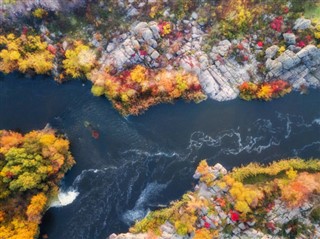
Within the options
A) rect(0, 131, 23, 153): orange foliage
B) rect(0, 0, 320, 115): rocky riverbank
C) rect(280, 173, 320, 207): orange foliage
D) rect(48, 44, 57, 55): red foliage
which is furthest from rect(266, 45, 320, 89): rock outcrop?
rect(0, 131, 23, 153): orange foliage

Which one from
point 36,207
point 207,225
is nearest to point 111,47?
point 36,207

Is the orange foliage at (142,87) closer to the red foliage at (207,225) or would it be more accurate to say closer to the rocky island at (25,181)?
the rocky island at (25,181)

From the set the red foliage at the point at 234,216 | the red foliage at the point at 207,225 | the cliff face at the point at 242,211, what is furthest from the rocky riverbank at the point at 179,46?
the red foliage at the point at 207,225

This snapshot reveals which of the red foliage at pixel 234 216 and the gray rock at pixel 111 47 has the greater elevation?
the gray rock at pixel 111 47

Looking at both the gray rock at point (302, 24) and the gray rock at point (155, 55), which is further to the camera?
the gray rock at point (155, 55)

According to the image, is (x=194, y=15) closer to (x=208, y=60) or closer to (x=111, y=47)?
(x=208, y=60)

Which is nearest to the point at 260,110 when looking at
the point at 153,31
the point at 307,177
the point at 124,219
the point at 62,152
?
the point at 307,177
